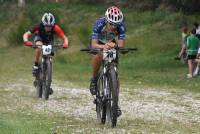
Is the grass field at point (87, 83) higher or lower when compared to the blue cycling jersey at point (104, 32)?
lower

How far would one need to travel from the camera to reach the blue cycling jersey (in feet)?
38.4

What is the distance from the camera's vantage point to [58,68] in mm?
32625

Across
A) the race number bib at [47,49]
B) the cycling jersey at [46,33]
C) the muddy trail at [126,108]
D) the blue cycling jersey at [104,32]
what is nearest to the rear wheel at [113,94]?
the muddy trail at [126,108]

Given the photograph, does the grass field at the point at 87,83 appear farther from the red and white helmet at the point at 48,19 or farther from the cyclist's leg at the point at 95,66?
the red and white helmet at the point at 48,19

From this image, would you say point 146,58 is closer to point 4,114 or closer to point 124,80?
point 124,80

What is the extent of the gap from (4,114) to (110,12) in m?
3.46

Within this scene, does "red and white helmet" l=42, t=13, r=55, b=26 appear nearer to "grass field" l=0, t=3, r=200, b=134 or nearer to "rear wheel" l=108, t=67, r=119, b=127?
"grass field" l=0, t=3, r=200, b=134

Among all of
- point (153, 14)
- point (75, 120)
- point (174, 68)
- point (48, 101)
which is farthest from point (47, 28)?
point (153, 14)

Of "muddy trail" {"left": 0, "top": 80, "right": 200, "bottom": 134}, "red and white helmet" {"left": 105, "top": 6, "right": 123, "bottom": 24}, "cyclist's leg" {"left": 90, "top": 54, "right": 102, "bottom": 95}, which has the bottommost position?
"muddy trail" {"left": 0, "top": 80, "right": 200, "bottom": 134}

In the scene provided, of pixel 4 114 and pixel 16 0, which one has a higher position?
pixel 16 0

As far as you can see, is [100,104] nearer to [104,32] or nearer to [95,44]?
[95,44]

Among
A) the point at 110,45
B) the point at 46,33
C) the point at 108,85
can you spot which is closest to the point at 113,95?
the point at 108,85

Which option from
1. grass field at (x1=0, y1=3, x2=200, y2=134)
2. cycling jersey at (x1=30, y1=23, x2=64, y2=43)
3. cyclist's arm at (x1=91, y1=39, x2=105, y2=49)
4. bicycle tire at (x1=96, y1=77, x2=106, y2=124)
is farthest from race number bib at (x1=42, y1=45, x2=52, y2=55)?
cyclist's arm at (x1=91, y1=39, x2=105, y2=49)

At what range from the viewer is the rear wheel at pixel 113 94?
11098 millimetres
